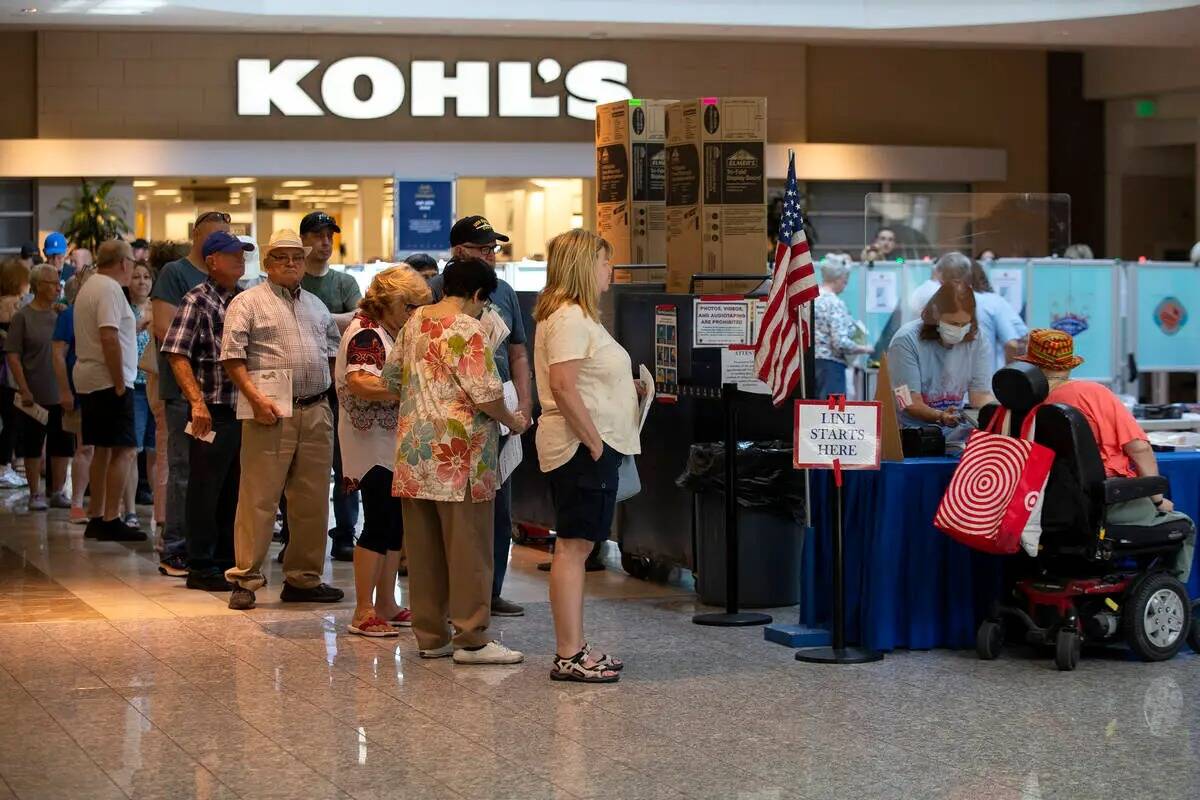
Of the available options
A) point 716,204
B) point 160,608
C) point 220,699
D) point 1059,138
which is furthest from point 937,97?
point 220,699

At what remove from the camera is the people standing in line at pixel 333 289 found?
870 cm

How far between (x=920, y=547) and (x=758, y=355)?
103 centimetres

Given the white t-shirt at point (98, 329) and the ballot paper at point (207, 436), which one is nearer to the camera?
the ballot paper at point (207, 436)

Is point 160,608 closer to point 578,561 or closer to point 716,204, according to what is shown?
point 578,561

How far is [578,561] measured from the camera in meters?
6.18

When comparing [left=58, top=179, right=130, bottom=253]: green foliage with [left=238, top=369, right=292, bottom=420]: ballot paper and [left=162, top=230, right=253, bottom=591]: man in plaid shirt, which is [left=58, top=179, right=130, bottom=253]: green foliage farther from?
[left=238, top=369, right=292, bottom=420]: ballot paper

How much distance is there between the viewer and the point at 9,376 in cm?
1259

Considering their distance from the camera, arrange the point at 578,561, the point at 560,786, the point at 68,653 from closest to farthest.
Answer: the point at 560,786
the point at 578,561
the point at 68,653

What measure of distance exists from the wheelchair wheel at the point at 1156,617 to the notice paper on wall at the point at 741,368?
1.90 m

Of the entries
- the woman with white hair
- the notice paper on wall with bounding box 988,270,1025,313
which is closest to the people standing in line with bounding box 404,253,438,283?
the woman with white hair

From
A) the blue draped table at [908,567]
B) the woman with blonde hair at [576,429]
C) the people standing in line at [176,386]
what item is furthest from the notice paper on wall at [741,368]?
the people standing in line at [176,386]

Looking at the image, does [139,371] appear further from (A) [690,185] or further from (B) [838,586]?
(B) [838,586]

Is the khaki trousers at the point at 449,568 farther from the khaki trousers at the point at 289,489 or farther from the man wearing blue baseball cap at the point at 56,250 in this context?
the man wearing blue baseball cap at the point at 56,250

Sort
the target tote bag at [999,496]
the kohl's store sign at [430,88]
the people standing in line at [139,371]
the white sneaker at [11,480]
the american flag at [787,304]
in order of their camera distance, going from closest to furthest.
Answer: the target tote bag at [999,496] < the american flag at [787,304] < the people standing in line at [139,371] < the white sneaker at [11,480] < the kohl's store sign at [430,88]
